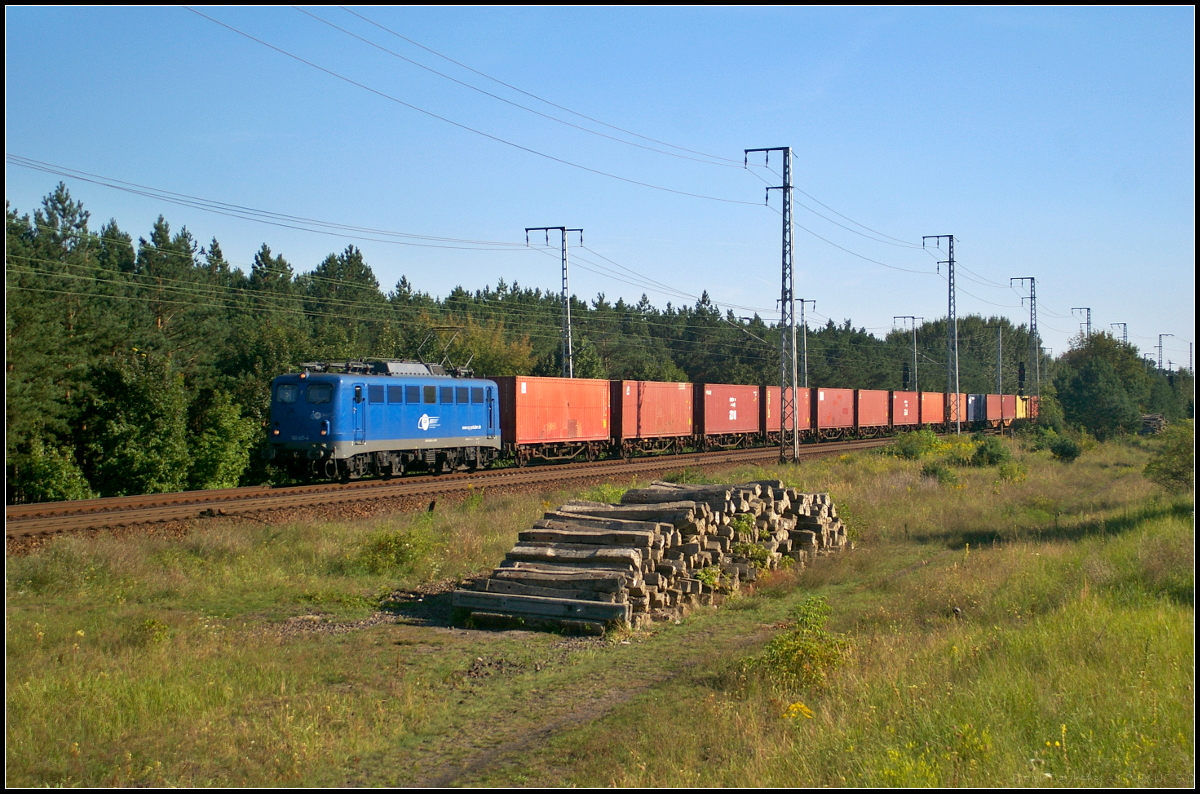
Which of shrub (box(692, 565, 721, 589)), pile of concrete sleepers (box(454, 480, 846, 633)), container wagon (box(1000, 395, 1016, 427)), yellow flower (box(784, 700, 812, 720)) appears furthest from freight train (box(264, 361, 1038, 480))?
container wagon (box(1000, 395, 1016, 427))

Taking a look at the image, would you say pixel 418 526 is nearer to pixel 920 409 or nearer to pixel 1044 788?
pixel 1044 788

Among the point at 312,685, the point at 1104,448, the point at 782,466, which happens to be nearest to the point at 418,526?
the point at 312,685

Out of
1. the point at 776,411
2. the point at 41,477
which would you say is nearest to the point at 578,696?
the point at 41,477

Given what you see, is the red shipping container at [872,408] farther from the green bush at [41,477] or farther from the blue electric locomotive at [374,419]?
the green bush at [41,477]

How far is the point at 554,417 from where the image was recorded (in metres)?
31.8

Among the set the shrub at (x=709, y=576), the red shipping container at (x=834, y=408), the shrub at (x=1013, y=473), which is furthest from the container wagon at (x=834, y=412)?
the shrub at (x=709, y=576)

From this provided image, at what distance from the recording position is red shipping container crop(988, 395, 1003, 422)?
65.7m

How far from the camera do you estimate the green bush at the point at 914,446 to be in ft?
114

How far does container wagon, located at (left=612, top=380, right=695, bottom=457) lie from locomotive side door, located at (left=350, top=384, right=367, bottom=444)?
40.9 ft

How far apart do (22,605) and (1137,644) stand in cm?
1227

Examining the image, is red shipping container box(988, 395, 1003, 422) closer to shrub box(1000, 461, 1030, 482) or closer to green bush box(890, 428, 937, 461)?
green bush box(890, 428, 937, 461)

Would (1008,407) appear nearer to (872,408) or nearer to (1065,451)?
(872,408)

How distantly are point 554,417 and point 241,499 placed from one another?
13945 millimetres

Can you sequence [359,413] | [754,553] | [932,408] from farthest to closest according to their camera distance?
[932,408], [359,413], [754,553]
